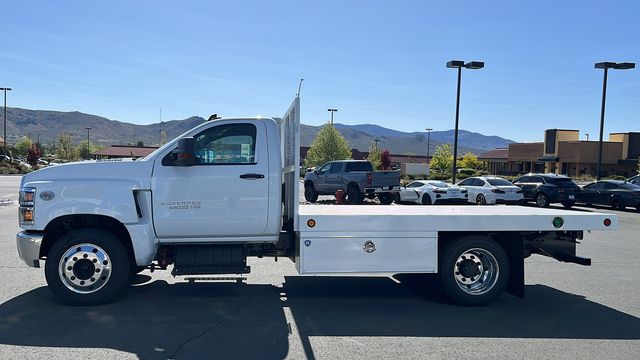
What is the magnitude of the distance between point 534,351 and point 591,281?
4.08 metres

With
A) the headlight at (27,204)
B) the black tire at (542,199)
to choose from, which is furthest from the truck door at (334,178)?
the headlight at (27,204)

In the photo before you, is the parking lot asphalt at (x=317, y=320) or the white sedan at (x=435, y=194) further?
the white sedan at (x=435, y=194)

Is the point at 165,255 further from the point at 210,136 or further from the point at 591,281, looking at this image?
the point at 591,281

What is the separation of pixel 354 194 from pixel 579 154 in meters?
51.4

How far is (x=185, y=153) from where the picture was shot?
665cm

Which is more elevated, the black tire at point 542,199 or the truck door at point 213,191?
the truck door at point 213,191

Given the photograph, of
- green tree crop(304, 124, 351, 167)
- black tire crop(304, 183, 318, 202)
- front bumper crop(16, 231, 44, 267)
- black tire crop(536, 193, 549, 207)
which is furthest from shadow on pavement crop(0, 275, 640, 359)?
green tree crop(304, 124, 351, 167)

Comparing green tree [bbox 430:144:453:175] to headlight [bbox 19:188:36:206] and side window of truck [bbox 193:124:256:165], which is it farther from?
headlight [bbox 19:188:36:206]

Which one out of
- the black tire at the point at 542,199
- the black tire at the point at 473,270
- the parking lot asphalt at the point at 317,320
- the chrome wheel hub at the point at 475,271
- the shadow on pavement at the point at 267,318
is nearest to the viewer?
the parking lot asphalt at the point at 317,320

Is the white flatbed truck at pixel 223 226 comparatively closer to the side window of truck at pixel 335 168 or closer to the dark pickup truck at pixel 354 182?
the dark pickup truck at pixel 354 182

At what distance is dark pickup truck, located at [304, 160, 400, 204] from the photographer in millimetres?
24812

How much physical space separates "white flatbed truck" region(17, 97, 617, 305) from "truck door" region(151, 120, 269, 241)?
0.01 m

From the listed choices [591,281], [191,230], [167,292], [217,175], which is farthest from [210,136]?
[591,281]

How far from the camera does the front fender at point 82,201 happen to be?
21.8 ft
